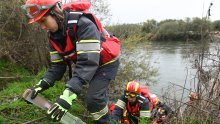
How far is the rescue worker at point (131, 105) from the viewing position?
7.38 m

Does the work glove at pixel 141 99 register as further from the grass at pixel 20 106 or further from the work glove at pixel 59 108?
the work glove at pixel 59 108

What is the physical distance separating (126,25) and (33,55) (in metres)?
5.46

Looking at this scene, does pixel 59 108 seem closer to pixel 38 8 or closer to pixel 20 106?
pixel 38 8

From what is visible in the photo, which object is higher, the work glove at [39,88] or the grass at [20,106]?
the work glove at [39,88]

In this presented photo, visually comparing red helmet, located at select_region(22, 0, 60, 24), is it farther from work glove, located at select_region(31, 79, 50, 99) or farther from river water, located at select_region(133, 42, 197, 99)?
river water, located at select_region(133, 42, 197, 99)

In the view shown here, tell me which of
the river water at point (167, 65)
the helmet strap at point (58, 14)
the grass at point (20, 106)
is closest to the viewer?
the helmet strap at point (58, 14)

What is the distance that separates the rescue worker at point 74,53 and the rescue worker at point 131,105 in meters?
2.94

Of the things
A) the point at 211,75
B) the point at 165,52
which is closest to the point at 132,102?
the point at 211,75

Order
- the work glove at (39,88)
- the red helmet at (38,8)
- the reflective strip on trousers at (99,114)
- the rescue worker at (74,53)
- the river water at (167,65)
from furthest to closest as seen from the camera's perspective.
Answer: the river water at (167,65) → the reflective strip on trousers at (99,114) → the work glove at (39,88) → the red helmet at (38,8) → the rescue worker at (74,53)

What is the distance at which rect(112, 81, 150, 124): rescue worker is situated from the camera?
738 cm

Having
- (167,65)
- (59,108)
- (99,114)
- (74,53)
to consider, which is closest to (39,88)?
(74,53)

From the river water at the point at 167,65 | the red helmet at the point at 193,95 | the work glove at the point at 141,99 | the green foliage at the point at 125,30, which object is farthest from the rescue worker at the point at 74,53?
the river water at the point at 167,65

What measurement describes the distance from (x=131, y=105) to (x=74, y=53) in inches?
147

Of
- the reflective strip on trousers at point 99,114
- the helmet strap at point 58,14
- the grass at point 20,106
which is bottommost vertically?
the grass at point 20,106
